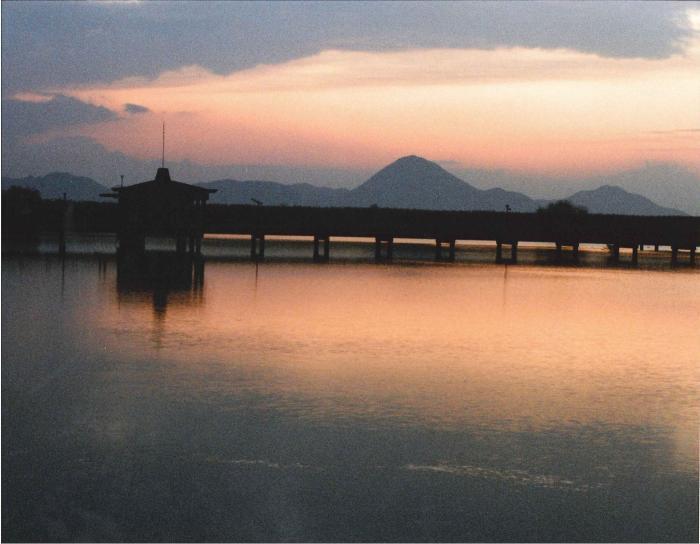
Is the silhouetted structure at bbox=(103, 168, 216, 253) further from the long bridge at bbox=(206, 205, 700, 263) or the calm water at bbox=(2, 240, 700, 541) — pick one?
the calm water at bbox=(2, 240, 700, 541)

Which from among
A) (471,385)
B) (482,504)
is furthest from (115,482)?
(471,385)

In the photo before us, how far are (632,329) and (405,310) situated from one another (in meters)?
7.25

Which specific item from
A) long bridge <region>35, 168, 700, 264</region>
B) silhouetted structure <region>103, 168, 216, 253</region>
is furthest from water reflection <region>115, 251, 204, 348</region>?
long bridge <region>35, 168, 700, 264</region>

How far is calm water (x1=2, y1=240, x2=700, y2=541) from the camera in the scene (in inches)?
452

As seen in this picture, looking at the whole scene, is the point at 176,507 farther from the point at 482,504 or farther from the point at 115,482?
the point at 482,504

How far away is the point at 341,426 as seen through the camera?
15414mm

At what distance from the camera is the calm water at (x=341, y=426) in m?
11.5

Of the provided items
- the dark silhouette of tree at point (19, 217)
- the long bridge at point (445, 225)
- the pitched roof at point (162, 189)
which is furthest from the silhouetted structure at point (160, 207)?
the dark silhouette of tree at point (19, 217)

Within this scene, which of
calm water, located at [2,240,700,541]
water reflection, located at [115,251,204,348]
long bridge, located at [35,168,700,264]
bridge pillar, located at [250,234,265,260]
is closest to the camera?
calm water, located at [2,240,700,541]

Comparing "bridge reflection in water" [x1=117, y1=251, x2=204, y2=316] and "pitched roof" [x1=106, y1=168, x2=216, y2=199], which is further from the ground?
"pitched roof" [x1=106, y1=168, x2=216, y2=199]

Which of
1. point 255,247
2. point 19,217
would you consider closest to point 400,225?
point 255,247

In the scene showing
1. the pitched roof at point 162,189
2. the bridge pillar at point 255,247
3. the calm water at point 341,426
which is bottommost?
the bridge pillar at point 255,247

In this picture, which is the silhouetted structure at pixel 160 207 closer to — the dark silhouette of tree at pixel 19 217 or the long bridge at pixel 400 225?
the long bridge at pixel 400 225

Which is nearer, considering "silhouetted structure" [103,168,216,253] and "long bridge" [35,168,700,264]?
"silhouetted structure" [103,168,216,253]
